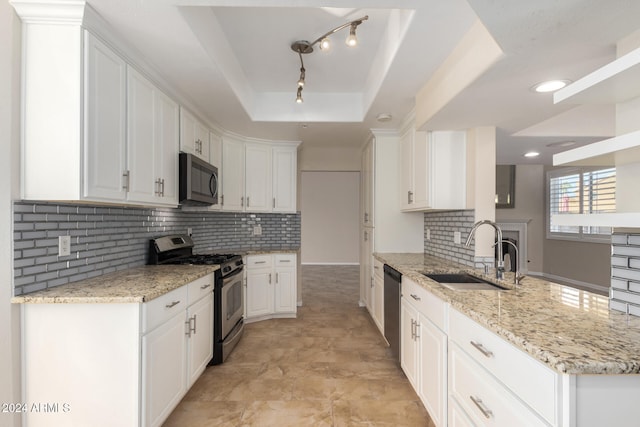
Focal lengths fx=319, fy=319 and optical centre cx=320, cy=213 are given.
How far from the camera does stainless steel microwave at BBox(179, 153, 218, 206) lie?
2639mm

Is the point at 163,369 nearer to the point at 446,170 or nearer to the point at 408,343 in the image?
the point at 408,343

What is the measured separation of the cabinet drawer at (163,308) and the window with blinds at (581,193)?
5419 millimetres

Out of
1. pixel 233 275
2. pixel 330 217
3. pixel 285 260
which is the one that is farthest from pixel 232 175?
pixel 330 217

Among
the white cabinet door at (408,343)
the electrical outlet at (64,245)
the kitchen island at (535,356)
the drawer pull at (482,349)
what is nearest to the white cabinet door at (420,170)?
the white cabinet door at (408,343)

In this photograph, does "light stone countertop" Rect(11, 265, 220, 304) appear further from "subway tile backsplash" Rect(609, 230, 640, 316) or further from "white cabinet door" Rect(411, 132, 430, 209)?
"subway tile backsplash" Rect(609, 230, 640, 316)

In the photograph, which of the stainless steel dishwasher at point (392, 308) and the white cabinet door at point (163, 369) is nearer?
the white cabinet door at point (163, 369)

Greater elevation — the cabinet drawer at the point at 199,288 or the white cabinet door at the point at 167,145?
the white cabinet door at the point at 167,145

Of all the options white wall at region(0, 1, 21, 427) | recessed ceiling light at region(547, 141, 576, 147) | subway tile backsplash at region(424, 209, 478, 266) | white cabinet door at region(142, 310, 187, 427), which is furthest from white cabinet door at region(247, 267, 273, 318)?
recessed ceiling light at region(547, 141, 576, 147)

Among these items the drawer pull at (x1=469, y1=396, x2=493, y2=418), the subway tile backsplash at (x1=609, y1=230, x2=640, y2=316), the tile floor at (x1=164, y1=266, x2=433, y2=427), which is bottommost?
the tile floor at (x1=164, y1=266, x2=433, y2=427)

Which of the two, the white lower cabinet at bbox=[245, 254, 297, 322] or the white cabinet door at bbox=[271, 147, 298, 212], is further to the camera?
the white cabinet door at bbox=[271, 147, 298, 212]

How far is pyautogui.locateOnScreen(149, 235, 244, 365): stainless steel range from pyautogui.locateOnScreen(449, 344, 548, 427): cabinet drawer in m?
1.89

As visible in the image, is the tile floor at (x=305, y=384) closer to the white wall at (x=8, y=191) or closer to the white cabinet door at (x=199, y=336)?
the white cabinet door at (x=199, y=336)

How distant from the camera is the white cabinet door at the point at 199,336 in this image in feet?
7.21

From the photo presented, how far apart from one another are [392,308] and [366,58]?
2137 millimetres
